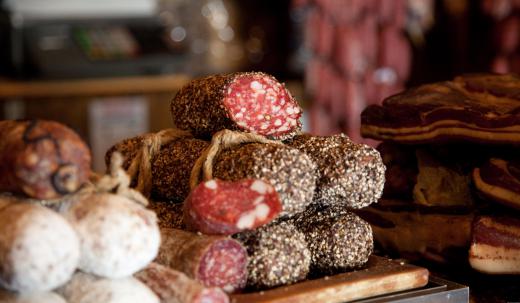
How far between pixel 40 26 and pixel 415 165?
2.80m

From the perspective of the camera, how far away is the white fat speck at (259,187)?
1.01m

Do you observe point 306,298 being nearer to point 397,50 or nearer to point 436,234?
point 436,234

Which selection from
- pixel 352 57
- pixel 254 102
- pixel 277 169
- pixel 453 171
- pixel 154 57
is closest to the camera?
pixel 277 169

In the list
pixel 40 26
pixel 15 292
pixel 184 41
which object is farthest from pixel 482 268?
pixel 184 41

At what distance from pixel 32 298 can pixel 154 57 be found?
3.18m

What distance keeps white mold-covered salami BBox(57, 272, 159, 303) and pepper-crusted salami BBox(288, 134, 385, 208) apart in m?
0.34

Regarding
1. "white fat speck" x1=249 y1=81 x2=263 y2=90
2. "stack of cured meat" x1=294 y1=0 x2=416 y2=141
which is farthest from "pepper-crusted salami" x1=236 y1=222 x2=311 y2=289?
"stack of cured meat" x1=294 y1=0 x2=416 y2=141

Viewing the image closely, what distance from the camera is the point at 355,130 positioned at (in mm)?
3973

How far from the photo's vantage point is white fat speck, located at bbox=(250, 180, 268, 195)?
1.01 meters

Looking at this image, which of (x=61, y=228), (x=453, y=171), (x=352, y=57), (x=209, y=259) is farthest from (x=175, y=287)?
(x=352, y=57)

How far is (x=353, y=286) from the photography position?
107 cm

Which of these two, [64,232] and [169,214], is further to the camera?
[169,214]

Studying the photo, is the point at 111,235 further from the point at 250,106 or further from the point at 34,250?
the point at 250,106

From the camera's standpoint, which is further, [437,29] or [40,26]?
[437,29]
